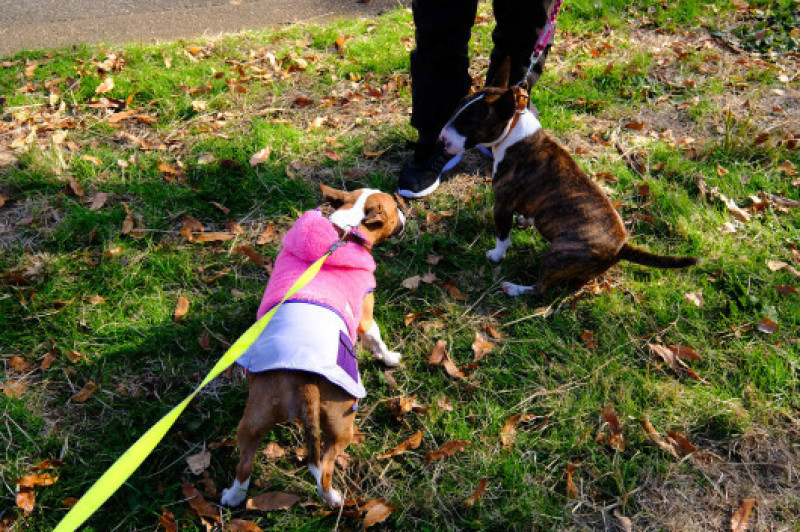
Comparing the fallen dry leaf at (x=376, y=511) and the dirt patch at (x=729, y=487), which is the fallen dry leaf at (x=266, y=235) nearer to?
the fallen dry leaf at (x=376, y=511)

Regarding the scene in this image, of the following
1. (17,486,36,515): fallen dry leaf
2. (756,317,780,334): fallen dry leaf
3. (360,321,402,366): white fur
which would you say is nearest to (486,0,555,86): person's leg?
(360,321,402,366): white fur

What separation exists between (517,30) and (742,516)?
131 inches

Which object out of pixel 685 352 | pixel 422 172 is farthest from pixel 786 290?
pixel 422 172

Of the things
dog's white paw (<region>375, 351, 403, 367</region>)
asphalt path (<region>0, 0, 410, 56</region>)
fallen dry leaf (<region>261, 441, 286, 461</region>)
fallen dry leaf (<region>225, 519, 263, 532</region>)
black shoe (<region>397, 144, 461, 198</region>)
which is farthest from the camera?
asphalt path (<region>0, 0, 410, 56</region>)

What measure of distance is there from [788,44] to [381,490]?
22.2 ft

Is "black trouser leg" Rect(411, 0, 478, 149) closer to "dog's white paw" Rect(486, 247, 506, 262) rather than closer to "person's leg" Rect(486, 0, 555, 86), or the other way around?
"person's leg" Rect(486, 0, 555, 86)

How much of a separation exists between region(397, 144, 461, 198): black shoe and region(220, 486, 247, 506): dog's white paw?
96.9 inches

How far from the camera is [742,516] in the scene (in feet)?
7.80

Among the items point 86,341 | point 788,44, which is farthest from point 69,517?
point 788,44

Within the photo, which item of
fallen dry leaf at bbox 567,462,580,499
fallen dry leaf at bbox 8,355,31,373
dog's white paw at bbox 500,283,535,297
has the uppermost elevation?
fallen dry leaf at bbox 8,355,31,373

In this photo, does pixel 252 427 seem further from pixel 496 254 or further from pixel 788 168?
pixel 788 168

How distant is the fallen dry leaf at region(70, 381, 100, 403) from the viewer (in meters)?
2.75

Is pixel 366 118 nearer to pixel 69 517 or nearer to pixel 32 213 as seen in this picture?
pixel 32 213

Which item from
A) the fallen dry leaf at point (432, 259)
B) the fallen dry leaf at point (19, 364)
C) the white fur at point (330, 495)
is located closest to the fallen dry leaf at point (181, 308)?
the fallen dry leaf at point (19, 364)
